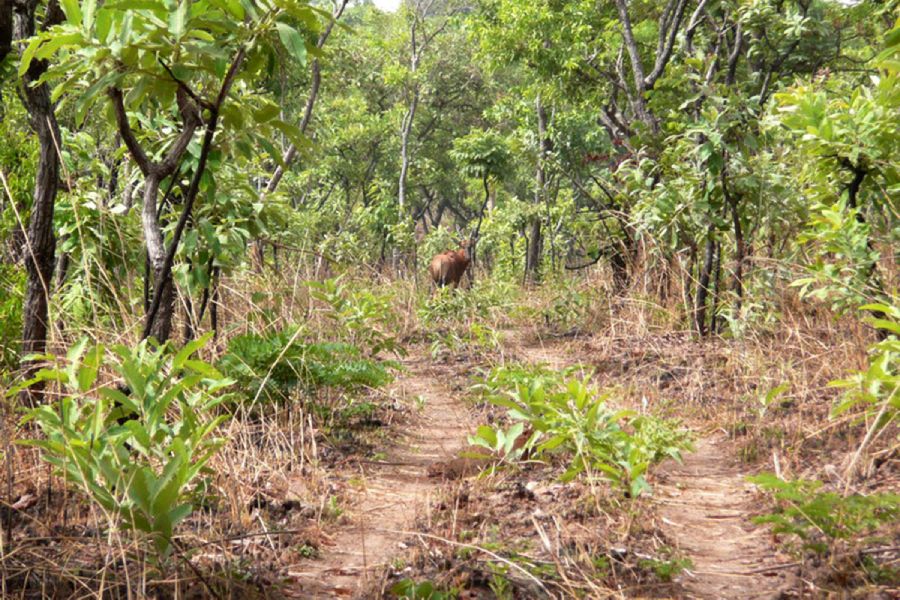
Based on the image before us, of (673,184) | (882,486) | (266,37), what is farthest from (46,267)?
(673,184)

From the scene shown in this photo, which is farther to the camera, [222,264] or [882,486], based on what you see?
[222,264]

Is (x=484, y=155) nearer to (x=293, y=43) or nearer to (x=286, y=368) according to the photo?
Result: (x=286, y=368)

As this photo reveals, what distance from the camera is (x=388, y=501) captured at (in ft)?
11.0

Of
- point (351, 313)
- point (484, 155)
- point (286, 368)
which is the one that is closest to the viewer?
point (286, 368)

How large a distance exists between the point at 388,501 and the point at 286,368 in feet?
3.64

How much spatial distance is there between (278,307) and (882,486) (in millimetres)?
3682

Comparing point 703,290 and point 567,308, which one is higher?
point 703,290

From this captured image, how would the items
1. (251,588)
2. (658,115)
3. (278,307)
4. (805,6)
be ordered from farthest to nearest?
1. (805,6)
2. (658,115)
3. (278,307)
4. (251,588)

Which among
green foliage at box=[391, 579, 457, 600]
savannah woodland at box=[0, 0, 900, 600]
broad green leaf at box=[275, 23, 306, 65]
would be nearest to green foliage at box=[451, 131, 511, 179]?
savannah woodland at box=[0, 0, 900, 600]

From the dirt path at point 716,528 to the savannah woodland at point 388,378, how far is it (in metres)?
0.02

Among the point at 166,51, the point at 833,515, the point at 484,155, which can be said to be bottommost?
the point at 833,515

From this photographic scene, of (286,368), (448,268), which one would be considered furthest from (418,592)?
(448,268)

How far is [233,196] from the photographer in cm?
416

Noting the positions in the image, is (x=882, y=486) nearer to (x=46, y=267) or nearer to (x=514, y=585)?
(x=514, y=585)
